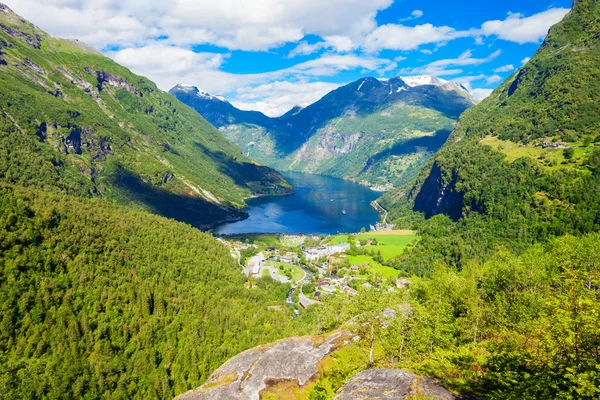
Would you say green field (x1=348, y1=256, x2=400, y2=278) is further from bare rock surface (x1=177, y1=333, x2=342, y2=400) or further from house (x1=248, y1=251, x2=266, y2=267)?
bare rock surface (x1=177, y1=333, x2=342, y2=400)

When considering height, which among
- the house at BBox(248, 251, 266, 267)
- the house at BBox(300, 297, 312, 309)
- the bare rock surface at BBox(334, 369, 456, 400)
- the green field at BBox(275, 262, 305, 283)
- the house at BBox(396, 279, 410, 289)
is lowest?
the house at BBox(300, 297, 312, 309)

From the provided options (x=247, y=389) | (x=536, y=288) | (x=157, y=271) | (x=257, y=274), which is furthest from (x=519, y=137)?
(x=247, y=389)

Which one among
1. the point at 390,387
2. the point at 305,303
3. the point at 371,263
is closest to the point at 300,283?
the point at 305,303

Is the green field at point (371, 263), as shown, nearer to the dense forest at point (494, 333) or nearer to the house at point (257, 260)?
the house at point (257, 260)

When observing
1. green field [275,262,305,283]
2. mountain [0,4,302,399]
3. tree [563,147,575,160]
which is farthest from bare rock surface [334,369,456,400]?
tree [563,147,575,160]

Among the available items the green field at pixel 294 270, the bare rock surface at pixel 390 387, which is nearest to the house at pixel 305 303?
the green field at pixel 294 270

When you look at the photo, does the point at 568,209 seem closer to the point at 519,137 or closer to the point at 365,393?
the point at 519,137

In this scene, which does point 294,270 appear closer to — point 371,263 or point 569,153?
point 371,263

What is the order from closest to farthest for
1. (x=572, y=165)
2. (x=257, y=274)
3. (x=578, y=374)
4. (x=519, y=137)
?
1. (x=578, y=374)
2. (x=572, y=165)
3. (x=257, y=274)
4. (x=519, y=137)
